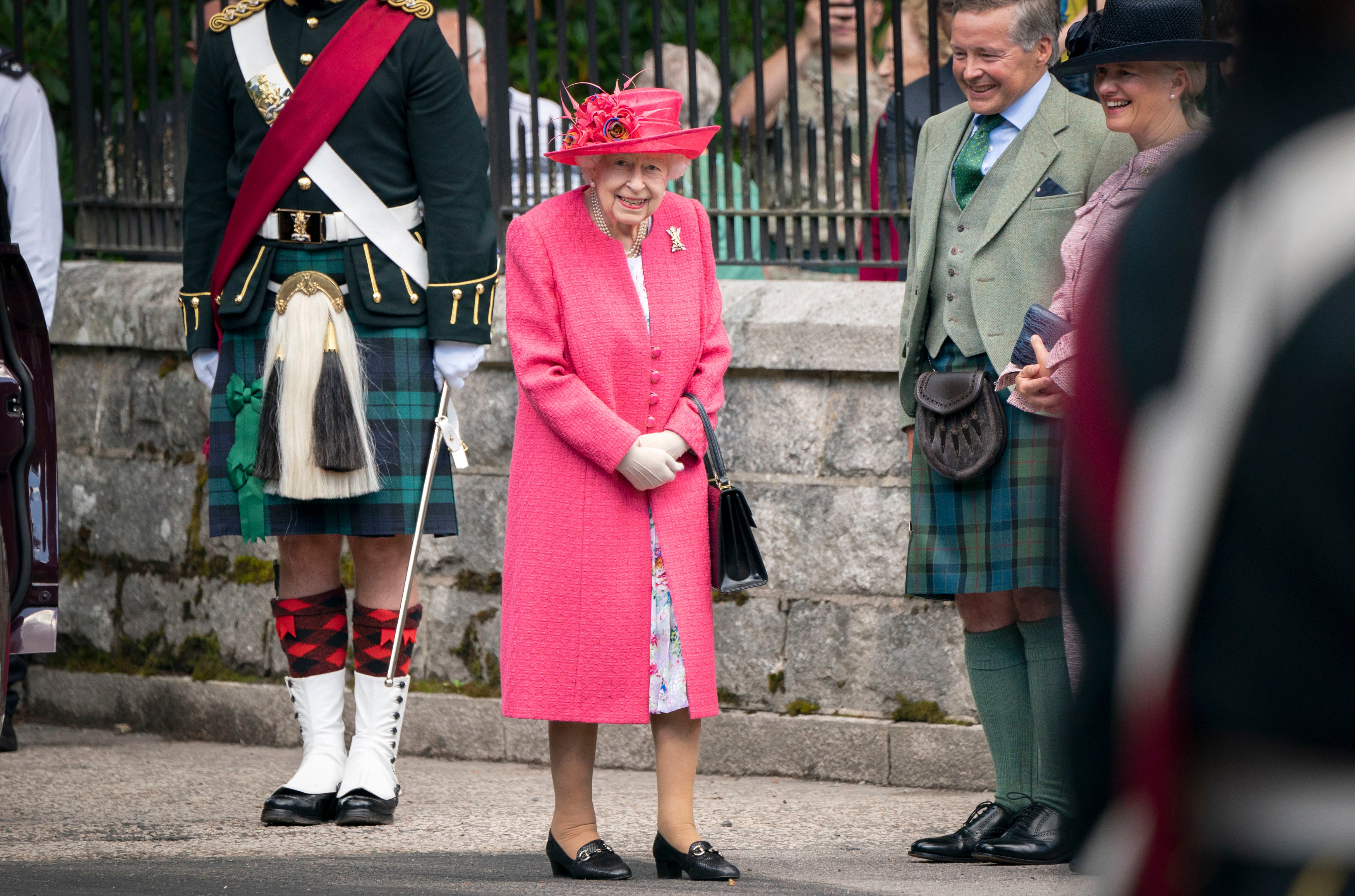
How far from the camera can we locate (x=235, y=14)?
4.57 m

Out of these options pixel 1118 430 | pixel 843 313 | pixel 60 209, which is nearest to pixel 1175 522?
pixel 1118 430

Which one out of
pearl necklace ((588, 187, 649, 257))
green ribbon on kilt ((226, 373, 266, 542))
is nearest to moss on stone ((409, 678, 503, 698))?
green ribbon on kilt ((226, 373, 266, 542))

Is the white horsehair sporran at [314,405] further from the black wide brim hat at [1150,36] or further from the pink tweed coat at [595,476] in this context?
the black wide brim hat at [1150,36]

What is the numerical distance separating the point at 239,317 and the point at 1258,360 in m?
3.76

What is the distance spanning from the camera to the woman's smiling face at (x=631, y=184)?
388cm

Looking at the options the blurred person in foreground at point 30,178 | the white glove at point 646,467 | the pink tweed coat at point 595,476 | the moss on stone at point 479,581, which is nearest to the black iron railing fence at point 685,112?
the blurred person in foreground at point 30,178

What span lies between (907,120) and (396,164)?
1.68m

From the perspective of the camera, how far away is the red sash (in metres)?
4.44

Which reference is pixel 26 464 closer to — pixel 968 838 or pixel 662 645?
pixel 662 645

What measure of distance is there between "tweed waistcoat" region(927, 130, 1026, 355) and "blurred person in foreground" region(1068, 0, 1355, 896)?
2.96 m

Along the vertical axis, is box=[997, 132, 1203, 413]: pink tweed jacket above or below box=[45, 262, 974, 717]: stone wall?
above

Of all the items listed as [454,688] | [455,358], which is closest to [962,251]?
[455,358]

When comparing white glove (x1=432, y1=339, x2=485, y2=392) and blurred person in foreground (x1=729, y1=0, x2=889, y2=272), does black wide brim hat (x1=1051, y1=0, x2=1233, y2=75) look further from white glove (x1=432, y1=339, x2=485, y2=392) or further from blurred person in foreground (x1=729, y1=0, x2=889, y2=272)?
white glove (x1=432, y1=339, x2=485, y2=392)

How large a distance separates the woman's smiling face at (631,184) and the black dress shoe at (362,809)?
1.63 m
